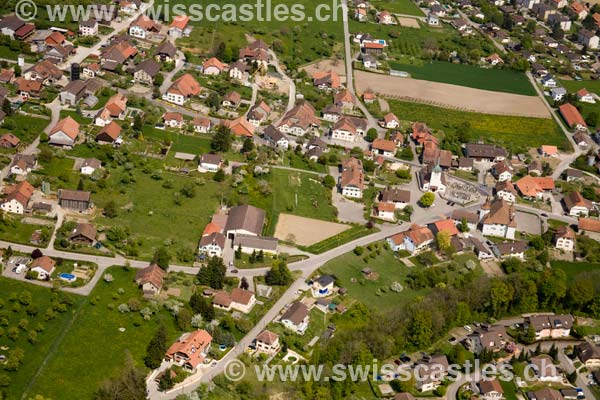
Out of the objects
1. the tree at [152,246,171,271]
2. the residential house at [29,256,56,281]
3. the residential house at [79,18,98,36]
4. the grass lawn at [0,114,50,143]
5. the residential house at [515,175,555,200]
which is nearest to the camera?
the residential house at [29,256,56,281]

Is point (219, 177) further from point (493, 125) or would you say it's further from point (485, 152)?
point (493, 125)

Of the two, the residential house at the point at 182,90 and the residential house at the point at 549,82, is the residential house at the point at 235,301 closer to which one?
the residential house at the point at 182,90

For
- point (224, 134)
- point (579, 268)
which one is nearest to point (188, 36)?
point (224, 134)

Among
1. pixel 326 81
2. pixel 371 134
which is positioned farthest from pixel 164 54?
pixel 371 134

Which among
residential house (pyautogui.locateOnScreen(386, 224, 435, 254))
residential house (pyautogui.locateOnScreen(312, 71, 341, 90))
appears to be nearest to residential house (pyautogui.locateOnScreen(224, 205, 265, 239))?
residential house (pyautogui.locateOnScreen(386, 224, 435, 254))

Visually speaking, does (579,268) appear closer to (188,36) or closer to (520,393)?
(520,393)

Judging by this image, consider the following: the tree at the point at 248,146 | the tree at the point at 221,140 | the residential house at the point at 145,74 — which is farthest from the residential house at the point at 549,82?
the residential house at the point at 145,74

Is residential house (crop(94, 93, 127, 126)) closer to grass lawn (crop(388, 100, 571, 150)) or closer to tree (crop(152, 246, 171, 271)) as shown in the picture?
tree (crop(152, 246, 171, 271))
